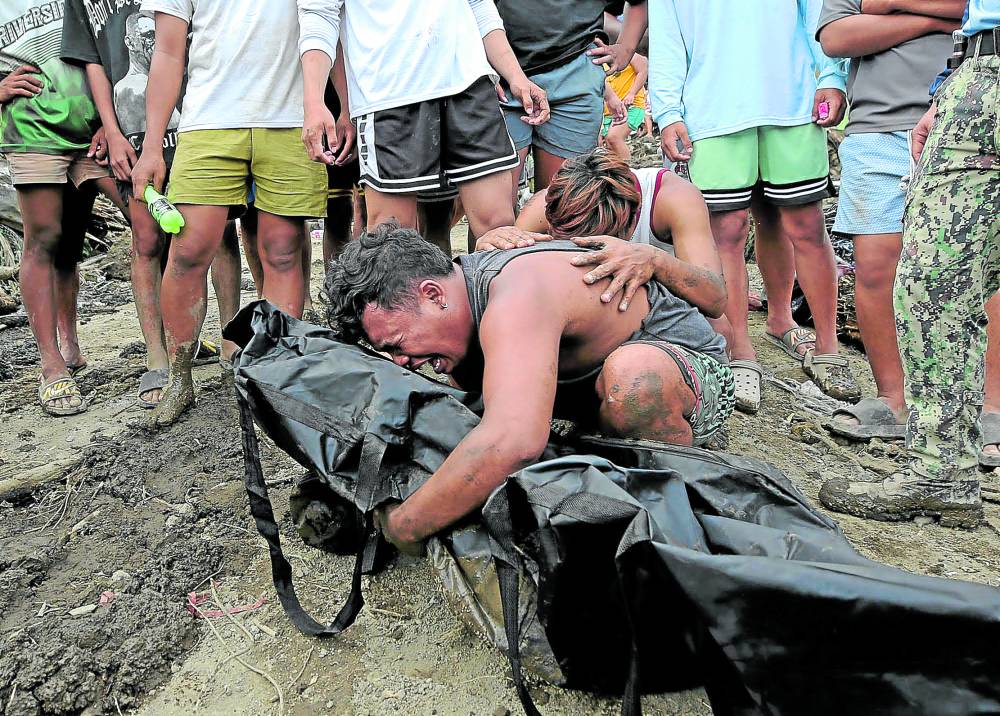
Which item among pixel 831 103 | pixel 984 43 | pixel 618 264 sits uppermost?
pixel 984 43

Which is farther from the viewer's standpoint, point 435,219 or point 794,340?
point 794,340

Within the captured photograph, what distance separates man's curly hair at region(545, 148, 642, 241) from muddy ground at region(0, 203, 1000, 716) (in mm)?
1002

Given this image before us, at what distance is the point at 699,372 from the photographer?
225 centimetres

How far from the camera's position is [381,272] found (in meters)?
2.02

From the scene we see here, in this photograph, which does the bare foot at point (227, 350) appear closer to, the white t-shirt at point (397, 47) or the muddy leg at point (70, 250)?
the muddy leg at point (70, 250)

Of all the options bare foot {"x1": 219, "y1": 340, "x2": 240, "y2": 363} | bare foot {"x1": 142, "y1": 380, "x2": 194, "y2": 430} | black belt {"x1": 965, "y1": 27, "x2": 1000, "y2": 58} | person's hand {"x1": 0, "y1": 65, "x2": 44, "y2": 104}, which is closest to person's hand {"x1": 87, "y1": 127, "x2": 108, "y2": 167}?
person's hand {"x1": 0, "y1": 65, "x2": 44, "y2": 104}

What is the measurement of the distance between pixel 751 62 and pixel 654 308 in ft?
5.33

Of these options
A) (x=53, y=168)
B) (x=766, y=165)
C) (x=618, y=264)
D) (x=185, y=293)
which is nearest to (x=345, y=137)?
(x=185, y=293)

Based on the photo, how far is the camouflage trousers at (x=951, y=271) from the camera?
2.18 meters

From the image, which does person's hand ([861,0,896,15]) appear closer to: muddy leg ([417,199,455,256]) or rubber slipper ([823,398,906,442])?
rubber slipper ([823,398,906,442])

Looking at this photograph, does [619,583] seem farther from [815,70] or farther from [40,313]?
[40,313]

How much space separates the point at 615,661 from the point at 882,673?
51cm

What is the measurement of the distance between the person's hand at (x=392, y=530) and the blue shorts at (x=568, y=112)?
7.20ft

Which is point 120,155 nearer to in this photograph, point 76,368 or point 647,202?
point 76,368
